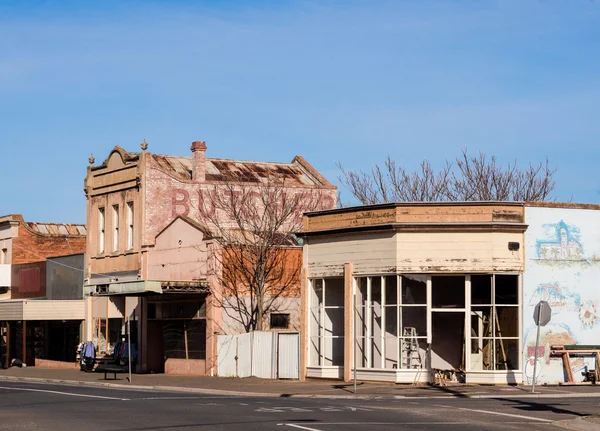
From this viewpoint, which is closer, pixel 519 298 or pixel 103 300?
pixel 519 298

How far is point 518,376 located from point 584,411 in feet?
31.2

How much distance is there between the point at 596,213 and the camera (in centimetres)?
3350

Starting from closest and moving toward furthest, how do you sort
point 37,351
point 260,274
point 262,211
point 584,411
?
point 584,411, point 260,274, point 262,211, point 37,351

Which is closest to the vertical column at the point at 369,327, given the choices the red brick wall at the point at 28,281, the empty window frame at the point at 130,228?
the empty window frame at the point at 130,228

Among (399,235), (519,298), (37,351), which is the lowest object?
(37,351)

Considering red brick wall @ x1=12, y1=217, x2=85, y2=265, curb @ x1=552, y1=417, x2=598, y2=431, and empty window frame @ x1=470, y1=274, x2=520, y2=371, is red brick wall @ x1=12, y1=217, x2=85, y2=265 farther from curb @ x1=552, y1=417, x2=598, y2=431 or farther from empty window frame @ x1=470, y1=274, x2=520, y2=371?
curb @ x1=552, y1=417, x2=598, y2=431

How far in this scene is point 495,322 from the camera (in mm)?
32406

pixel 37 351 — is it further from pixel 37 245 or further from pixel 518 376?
A: pixel 518 376

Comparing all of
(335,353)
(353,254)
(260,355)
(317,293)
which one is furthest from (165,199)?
(353,254)

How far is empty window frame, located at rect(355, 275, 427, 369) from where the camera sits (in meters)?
32.9

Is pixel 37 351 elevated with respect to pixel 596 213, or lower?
lower

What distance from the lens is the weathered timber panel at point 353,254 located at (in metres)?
33.2

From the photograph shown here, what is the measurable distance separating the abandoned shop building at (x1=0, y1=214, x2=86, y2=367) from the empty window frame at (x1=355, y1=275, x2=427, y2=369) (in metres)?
21.7

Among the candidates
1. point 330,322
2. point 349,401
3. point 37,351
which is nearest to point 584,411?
point 349,401
